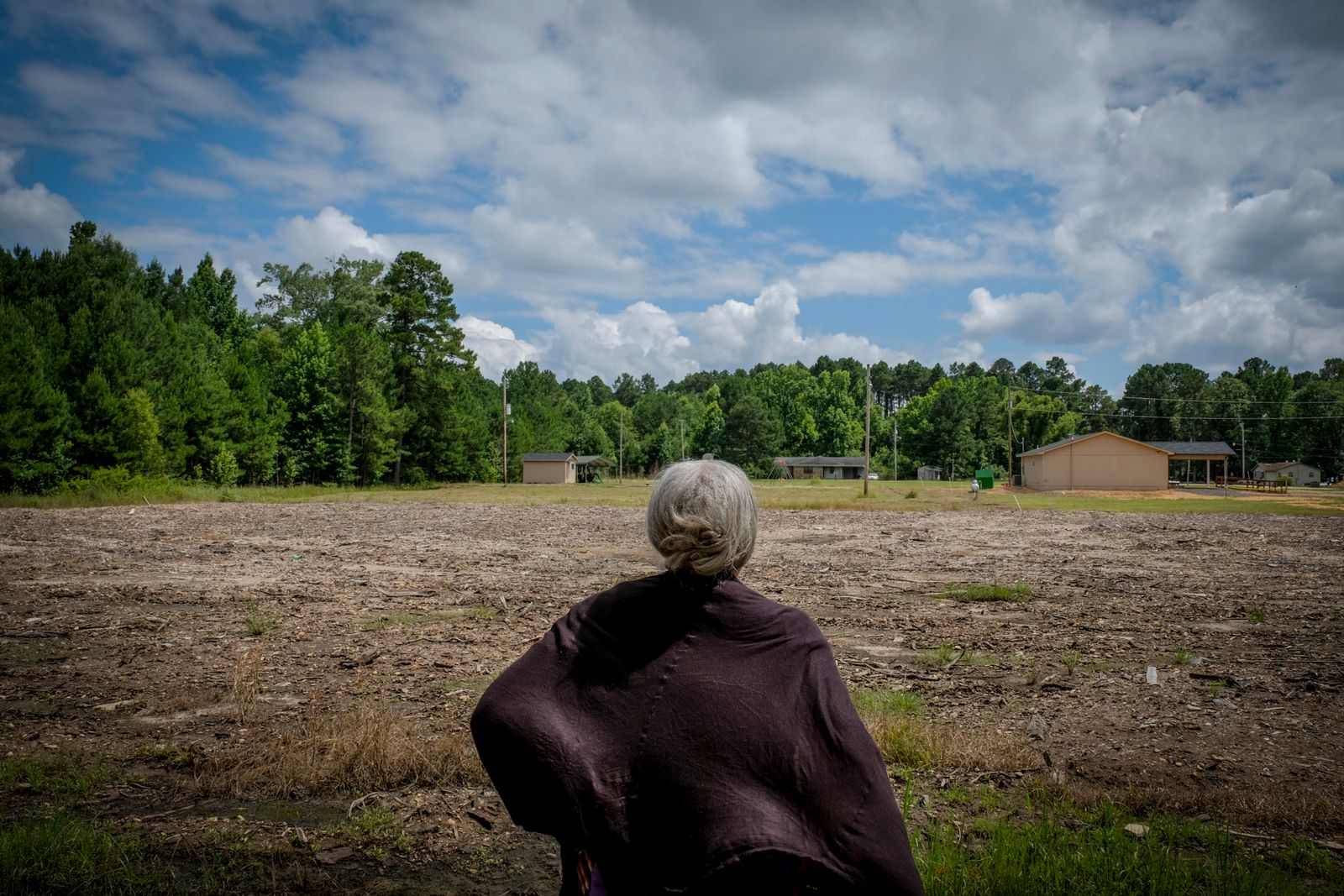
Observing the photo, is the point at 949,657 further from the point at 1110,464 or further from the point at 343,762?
the point at 1110,464

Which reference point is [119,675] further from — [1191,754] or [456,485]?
[456,485]

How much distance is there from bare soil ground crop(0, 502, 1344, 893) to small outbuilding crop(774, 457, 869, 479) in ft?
300

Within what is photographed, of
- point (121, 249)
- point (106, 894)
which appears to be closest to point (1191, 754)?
point (106, 894)

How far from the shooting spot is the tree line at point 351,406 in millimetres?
37031

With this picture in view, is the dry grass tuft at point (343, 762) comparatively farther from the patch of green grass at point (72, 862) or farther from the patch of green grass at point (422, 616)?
the patch of green grass at point (422, 616)

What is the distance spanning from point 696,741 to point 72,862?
127 inches

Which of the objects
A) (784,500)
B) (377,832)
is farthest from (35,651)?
(784,500)

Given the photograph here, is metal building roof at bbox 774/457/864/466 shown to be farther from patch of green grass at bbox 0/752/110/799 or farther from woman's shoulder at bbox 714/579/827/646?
woman's shoulder at bbox 714/579/827/646

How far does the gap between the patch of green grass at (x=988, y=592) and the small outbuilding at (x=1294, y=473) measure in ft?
330

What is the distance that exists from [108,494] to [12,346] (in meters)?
8.05

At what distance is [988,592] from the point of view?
1162 centimetres

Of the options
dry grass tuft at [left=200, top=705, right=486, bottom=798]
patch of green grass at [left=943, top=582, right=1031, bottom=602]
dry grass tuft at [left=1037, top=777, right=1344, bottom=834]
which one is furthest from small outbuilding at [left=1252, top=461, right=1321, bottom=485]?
dry grass tuft at [left=200, top=705, right=486, bottom=798]

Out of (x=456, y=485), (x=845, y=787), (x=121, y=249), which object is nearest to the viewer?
(x=845, y=787)

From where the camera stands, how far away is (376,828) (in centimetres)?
409
